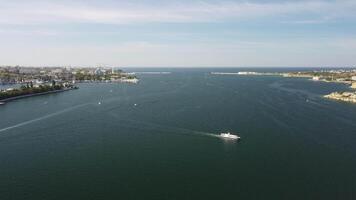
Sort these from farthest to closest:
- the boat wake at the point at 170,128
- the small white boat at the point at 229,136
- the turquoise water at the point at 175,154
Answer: the boat wake at the point at 170,128
the small white boat at the point at 229,136
the turquoise water at the point at 175,154

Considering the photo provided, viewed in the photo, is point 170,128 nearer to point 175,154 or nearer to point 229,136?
point 229,136

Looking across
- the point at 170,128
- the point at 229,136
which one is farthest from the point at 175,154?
the point at 170,128

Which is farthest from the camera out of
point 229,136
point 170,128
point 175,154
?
point 170,128

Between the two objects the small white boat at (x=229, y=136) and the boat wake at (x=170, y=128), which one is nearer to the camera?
the small white boat at (x=229, y=136)

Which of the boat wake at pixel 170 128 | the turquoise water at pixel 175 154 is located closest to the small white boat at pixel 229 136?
the boat wake at pixel 170 128

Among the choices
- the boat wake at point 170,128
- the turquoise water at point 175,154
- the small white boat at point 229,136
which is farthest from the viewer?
the boat wake at point 170,128

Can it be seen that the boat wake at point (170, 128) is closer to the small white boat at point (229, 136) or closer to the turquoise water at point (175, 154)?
the turquoise water at point (175, 154)

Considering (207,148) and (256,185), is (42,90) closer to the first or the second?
(207,148)

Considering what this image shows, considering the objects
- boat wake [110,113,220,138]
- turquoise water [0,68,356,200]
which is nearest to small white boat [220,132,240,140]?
boat wake [110,113,220,138]

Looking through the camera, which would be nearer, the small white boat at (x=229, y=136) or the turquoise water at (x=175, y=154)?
the turquoise water at (x=175, y=154)

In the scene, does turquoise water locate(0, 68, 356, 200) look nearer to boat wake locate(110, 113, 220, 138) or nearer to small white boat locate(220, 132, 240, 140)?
boat wake locate(110, 113, 220, 138)
